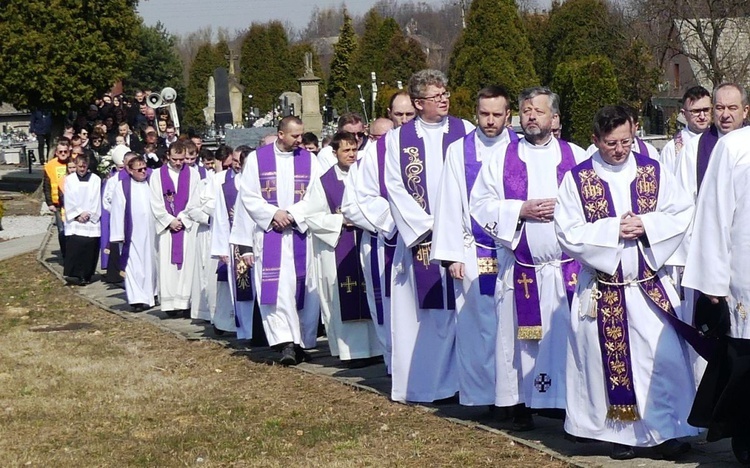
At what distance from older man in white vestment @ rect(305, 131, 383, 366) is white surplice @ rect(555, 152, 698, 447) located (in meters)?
3.67

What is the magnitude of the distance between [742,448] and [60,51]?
30.3 metres

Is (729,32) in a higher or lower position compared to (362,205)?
higher

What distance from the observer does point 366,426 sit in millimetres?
8367

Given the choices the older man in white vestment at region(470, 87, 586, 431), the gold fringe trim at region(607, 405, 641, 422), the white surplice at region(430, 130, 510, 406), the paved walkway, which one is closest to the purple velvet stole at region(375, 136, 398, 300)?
the paved walkway

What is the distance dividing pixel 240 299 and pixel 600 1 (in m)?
45.7

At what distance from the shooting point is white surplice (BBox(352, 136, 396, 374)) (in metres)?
9.49

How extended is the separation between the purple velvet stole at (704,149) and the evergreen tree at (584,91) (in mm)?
26259

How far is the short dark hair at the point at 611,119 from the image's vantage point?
708 cm

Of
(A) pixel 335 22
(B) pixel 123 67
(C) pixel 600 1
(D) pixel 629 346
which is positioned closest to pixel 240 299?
(D) pixel 629 346

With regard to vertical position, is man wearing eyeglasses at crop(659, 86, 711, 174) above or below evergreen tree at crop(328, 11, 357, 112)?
below

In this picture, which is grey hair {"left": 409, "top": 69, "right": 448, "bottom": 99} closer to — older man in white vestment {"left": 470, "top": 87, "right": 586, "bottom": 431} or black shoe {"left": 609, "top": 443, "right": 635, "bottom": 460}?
older man in white vestment {"left": 470, "top": 87, "right": 586, "bottom": 431}

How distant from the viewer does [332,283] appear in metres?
11.0

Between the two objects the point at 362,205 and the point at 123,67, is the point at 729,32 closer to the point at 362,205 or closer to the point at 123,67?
the point at 123,67

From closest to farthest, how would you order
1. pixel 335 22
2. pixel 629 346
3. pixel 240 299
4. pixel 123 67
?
pixel 629 346, pixel 240 299, pixel 123 67, pixel 335 22
